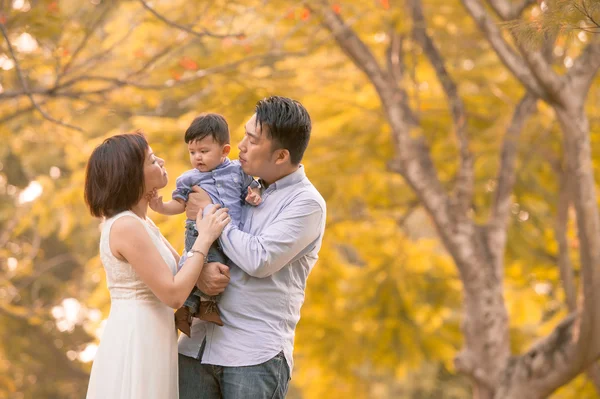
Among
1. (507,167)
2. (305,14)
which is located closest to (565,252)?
(507,167)

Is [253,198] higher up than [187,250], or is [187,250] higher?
[253,198]

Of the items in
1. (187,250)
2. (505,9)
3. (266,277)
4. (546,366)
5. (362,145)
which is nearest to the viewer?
(266,277)

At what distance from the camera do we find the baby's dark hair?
9.59ft

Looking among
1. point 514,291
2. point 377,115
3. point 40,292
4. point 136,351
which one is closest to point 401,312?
point 514,291

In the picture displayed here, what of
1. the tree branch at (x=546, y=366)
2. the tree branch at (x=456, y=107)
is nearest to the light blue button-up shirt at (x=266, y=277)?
the tree branch at (x=546, y=366)

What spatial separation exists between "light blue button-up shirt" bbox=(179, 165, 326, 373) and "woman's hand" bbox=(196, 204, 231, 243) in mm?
27

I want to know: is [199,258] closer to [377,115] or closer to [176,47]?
[176,47]

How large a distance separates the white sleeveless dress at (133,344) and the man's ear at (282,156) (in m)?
0.50

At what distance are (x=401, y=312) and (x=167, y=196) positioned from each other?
3042 mm

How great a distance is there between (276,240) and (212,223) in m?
0.22

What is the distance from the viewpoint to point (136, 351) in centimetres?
291

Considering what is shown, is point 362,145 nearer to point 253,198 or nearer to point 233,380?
point 253,198

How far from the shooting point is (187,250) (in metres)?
2.96

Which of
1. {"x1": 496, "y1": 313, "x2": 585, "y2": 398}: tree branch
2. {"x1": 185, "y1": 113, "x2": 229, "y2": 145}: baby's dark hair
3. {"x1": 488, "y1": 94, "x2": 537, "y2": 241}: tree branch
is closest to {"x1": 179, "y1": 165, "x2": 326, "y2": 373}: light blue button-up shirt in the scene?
{"x1": 185, "y1": 113, "x2": 229, "y2": 145}: baby's dark hair
